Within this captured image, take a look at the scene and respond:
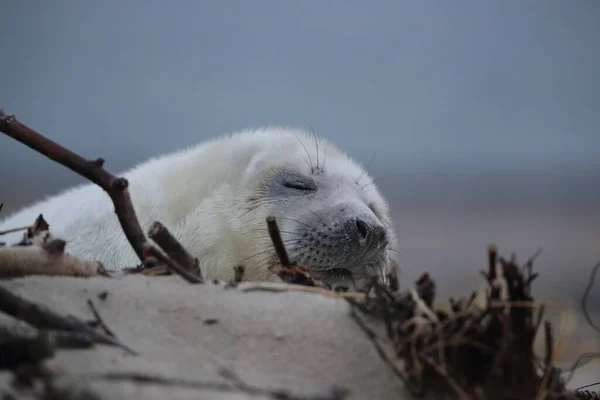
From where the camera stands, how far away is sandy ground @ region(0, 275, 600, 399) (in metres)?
1.23

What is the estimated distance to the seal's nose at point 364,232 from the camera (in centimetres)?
259

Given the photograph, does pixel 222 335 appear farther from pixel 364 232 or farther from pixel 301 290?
pixel 364 232

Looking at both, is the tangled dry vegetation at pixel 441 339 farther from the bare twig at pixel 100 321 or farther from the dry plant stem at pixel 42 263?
the dry plant stem at pixel 42 263

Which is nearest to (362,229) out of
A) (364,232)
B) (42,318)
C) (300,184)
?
(364,232)

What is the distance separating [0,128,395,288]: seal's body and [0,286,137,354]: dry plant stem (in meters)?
1.38

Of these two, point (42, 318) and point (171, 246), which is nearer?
point (42, 318)

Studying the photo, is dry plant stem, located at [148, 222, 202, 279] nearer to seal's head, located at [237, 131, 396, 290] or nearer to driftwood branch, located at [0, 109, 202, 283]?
driftwood branch, located at [0, 109, 202, 283]

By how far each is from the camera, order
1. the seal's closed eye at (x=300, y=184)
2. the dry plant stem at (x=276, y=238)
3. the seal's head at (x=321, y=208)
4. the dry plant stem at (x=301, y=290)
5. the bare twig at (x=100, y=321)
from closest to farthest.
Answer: the bare twig at (x=100, y=321), the dry plant stem at (x=301, y=290), the dry plant stem at (x=276, y=238), the seal's head at (x=321, y=208), the seal's closed eye at (x=300, y=184)

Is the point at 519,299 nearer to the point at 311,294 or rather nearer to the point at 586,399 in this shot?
the point at 311,294

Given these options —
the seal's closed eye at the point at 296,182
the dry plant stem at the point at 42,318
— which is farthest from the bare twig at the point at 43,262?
Result: the seal's closed eye at the point at 296,182

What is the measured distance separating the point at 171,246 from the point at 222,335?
37cm

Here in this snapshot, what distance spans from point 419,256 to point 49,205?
5945 mm

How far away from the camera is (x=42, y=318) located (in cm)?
125

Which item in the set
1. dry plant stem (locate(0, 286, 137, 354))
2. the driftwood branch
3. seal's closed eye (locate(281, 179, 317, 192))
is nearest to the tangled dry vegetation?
dry plant stem (locate(0, 286, 137, 354))
